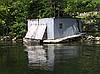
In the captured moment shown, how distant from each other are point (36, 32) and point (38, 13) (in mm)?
8596

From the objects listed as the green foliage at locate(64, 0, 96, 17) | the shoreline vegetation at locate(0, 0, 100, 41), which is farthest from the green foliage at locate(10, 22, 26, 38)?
the green foliage at locate(64, 0, 96, 17)

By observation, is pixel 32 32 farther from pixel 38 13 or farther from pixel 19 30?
pixel 38 13

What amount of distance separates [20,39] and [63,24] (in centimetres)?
1089

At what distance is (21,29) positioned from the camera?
63406 millimetres

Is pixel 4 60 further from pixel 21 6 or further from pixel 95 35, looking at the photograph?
pixel 21 6

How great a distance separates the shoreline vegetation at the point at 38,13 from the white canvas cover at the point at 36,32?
418 cm

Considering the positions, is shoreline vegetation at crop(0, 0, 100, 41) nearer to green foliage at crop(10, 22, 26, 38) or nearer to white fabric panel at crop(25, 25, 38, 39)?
green foliage at crop(10, 22, 26, 38)

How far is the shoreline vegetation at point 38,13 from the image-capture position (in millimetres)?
63031

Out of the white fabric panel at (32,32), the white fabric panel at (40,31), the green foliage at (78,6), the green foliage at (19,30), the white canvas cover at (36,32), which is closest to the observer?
the white fabric panel at (40,31)

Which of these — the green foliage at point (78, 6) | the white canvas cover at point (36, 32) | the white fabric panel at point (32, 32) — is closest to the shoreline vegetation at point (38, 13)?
the green foliage at point (78, 6)

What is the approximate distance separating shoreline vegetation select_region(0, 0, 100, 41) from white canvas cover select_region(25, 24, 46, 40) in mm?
4184

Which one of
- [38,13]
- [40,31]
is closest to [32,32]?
[40,31]

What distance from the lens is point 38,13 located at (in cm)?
6419

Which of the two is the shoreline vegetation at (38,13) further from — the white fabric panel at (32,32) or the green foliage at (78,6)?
the white fabric panel at (32,32)
